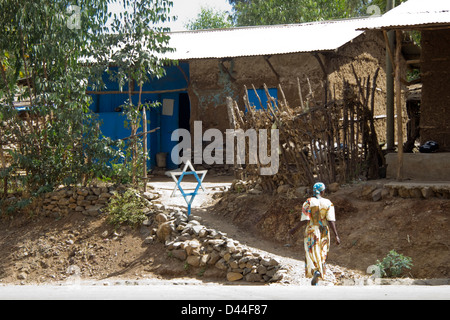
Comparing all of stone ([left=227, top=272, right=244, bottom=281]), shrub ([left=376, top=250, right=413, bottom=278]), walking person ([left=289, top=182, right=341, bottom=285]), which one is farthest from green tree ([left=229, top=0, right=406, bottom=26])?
walking person ([left=289, top=182, right=341, bottom=285])

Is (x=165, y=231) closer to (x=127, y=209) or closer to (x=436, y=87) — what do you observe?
(x=127, y=209)

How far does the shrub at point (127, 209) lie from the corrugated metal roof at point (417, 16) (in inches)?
181

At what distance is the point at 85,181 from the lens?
10.6 m

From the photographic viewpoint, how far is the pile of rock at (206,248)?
7977mm

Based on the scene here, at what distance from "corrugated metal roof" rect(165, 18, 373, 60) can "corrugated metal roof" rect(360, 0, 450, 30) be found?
2.38 m

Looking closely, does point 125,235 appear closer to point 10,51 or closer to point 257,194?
point 257,194

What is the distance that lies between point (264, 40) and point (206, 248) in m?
6.74

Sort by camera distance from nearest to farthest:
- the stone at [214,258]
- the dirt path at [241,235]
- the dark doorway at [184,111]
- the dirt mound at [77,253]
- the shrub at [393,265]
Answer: the shrub at [393,265] < the dirt path at [241,235] < the stone at [214,258] < the dirt mound at [77,253] < the dark doorway at [184,111]

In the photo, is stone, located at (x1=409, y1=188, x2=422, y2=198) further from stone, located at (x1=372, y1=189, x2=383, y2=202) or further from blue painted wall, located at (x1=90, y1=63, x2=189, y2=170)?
blue painted wall, located at (x1=90, y1=63, x2=189, y2=170)

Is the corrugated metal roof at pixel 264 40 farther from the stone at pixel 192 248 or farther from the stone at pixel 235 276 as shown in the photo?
the stone at pixel 235 276

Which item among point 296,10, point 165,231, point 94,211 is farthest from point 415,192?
point 296,10

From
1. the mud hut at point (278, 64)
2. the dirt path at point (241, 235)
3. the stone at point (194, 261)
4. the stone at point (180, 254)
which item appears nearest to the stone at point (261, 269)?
the dirt path at point (241, 235)

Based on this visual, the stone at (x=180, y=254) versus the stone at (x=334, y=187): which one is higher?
the stone at (x=334, y=187)

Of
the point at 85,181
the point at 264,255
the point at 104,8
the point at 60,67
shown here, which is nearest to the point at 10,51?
the point at 60,67
